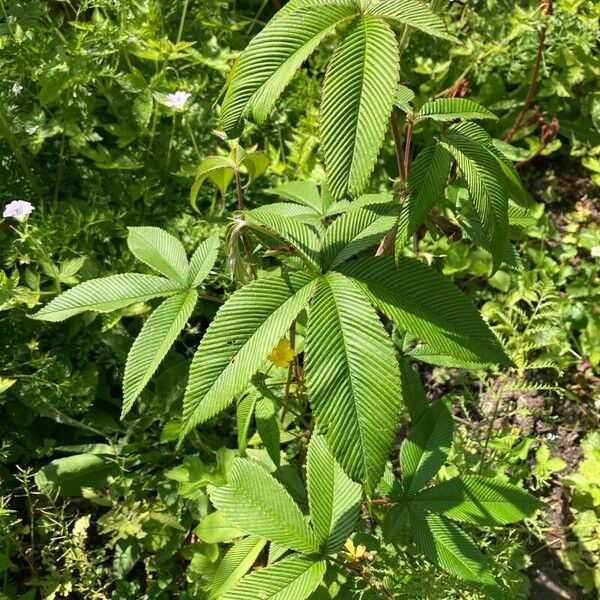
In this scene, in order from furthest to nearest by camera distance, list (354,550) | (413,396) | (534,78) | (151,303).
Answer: (534,78), (151,303), (413,396), (354,550)

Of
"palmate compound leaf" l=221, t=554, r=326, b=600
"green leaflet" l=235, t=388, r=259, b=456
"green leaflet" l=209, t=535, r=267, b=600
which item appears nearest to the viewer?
"palmate compound leaf" l=221, t=554, r=326, b=600

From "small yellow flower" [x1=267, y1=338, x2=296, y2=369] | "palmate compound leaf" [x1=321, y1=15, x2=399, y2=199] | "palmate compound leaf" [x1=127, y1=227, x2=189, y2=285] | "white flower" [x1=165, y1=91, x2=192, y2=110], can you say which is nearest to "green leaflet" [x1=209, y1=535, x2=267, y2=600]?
"small yellow flower" [x1=267, y1=338, x2=296, y2=369]

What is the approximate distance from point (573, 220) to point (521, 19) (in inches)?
34.4

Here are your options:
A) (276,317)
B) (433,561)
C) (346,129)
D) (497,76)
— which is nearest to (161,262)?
(276,317)

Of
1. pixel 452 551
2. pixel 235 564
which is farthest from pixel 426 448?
pixel 235 564

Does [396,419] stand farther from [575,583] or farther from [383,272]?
[575,583]

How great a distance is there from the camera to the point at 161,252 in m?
1.55

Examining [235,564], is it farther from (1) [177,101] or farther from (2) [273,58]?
(1) [177,101]

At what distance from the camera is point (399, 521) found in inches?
58.1

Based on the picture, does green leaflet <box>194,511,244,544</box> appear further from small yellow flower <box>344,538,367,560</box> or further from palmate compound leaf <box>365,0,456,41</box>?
palmate compound leaf <box>365,0,456,41</box>

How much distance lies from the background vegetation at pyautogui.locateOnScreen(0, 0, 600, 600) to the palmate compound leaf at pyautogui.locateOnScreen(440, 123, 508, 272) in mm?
471

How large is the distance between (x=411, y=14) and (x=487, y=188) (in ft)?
0.97

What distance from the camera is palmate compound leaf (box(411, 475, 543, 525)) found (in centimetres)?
147

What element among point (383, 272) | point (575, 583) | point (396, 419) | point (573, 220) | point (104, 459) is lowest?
point (575, 583)
